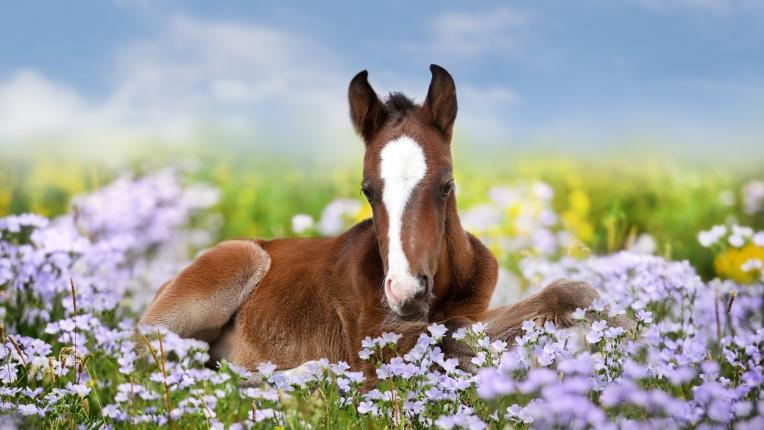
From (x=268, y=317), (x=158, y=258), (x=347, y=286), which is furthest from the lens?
(x=158, y=258)

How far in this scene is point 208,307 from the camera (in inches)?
236

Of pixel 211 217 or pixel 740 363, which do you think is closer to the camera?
pixel 740 363

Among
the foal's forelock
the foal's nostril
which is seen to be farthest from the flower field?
the foal's forelock

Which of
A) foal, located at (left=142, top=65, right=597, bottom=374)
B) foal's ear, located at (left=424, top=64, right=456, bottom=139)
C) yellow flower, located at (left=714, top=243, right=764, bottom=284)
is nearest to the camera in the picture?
foal, located at (left=142, top=65, right=597, bottom=374)

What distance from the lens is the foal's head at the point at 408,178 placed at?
437 cm

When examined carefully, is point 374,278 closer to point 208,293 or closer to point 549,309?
point 549,309

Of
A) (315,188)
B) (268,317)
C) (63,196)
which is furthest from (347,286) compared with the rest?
(63,196)

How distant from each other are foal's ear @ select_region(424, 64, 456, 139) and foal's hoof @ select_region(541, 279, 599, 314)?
110 cm

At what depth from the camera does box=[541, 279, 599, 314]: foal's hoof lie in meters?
4.46

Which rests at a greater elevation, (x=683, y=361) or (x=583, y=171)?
(x=583, y=171)

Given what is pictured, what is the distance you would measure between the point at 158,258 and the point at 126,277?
113cm

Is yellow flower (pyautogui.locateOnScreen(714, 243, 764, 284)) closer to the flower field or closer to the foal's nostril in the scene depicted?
the flower field

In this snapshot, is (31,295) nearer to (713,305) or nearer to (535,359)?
(535,359)

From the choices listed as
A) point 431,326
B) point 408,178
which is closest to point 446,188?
point 408,178
